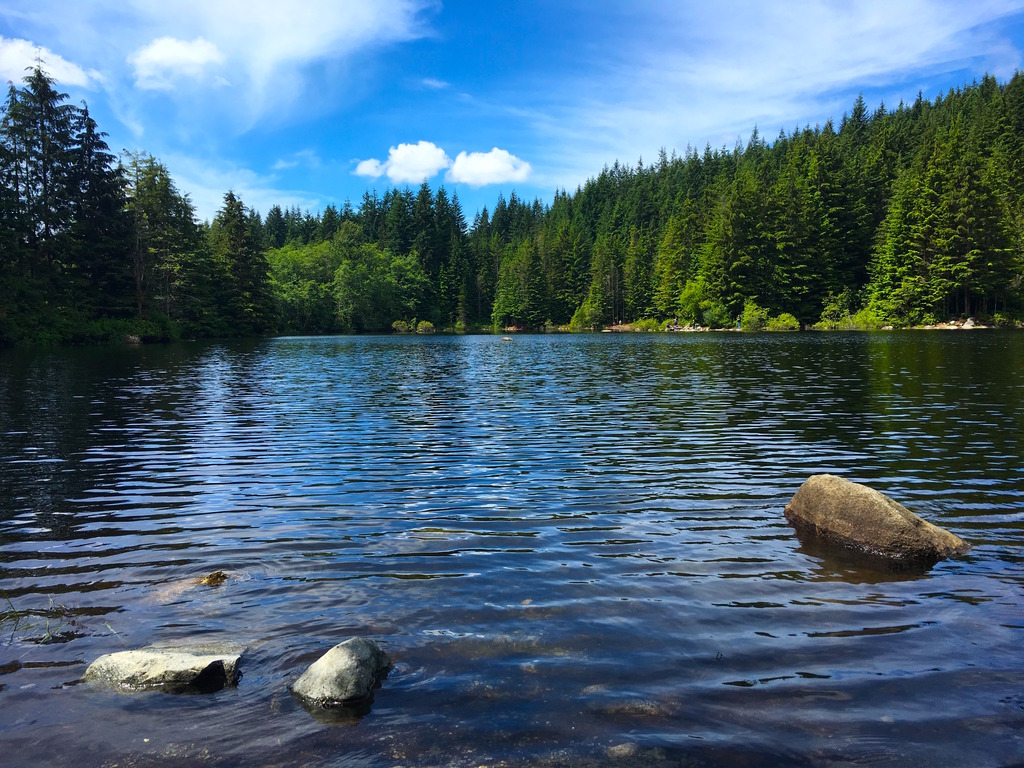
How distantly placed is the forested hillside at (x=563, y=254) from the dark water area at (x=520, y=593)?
51.5m

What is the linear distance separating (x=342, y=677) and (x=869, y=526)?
277 inches

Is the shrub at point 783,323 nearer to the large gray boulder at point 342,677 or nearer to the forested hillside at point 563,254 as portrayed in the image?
the forested hillside at point 563,254

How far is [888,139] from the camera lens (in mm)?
116688

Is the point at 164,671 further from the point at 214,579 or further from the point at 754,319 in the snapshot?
the point at 754,319

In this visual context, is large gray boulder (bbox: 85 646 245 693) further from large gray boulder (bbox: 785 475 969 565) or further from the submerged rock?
large gray boulder (bbox: 785 475 969 565)

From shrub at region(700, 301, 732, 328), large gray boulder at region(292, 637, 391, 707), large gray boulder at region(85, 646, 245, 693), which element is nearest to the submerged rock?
large gray boulder at region(85, 646, 245, 693)

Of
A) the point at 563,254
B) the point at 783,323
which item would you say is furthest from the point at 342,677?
the point at 563,254

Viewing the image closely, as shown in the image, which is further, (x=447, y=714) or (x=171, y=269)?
(x=171, y=269)

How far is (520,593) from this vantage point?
667cm

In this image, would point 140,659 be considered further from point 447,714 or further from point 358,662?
point 447,714

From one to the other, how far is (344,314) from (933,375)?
98.9 m

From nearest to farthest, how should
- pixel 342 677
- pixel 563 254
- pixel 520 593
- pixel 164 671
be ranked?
pixel 342 677
pixel 164 671
pixel 520 593
pixel 563 254

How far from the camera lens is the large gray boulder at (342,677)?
15.4ft

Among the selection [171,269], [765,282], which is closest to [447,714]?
[171,269]
